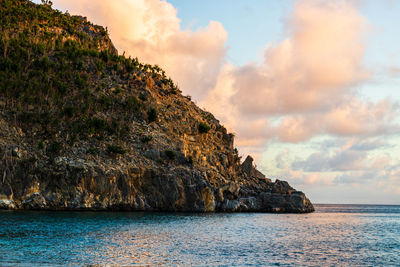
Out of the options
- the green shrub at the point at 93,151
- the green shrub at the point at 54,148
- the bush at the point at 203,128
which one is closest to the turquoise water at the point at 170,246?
the green shrub at the point at 54,148

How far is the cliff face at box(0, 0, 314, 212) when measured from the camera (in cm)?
8238

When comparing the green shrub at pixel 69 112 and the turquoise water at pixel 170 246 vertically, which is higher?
the green shrub at pixel 69 112

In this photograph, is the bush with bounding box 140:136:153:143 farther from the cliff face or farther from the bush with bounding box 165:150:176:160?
the bush with bounding box 165:150:176:160

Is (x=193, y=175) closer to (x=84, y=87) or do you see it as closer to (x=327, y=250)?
(x=84, y=87)

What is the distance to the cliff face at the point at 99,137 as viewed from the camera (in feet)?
270

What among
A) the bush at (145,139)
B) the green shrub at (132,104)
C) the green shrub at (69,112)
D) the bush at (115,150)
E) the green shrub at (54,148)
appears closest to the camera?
the green shrub at (54,148)

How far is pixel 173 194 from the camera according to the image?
9238cm

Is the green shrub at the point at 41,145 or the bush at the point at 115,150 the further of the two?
the bush at the point at 115,150

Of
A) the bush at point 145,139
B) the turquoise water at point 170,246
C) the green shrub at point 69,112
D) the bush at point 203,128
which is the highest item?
the bush at point 203,128

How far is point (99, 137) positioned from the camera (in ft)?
324

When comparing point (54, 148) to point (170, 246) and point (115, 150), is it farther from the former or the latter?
point (170, 246)

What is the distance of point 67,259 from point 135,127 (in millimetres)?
79989

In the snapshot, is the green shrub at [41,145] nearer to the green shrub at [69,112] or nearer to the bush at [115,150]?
the green shrub at [69,112]

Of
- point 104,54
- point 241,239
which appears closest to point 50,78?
point 104,54
